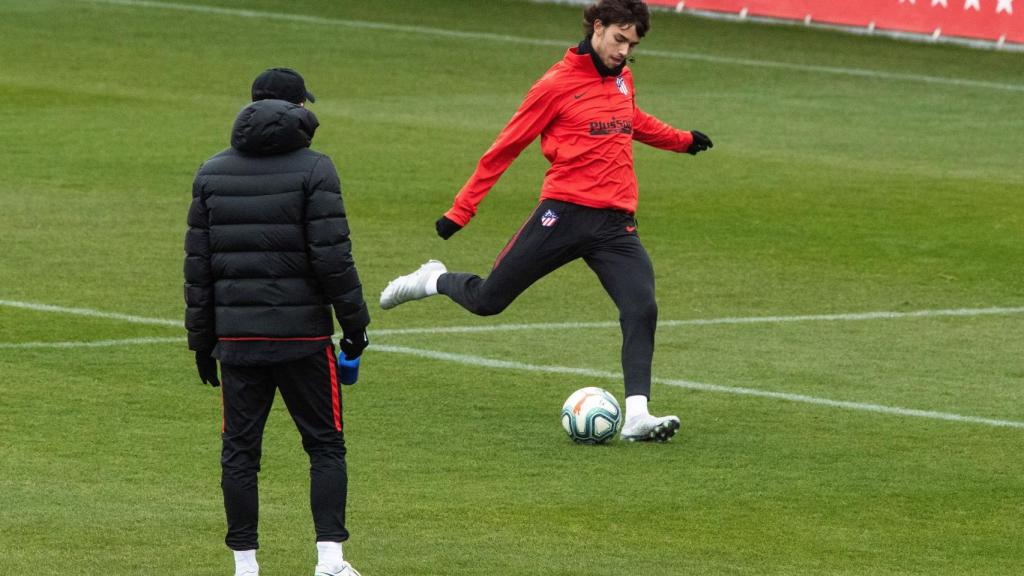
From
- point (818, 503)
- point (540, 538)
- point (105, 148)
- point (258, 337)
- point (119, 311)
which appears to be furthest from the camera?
point (105, 148)

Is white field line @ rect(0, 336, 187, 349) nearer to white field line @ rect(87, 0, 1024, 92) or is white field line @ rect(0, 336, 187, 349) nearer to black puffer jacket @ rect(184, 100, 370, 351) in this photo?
black puffer jacket @ rect(184, 100, 370, 351)

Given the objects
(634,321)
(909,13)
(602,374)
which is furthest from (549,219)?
(909,13)

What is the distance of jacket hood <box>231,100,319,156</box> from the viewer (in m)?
7.47

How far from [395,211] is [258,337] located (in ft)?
32.6

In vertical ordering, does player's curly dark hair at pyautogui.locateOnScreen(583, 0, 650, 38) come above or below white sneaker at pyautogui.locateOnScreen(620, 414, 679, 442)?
above

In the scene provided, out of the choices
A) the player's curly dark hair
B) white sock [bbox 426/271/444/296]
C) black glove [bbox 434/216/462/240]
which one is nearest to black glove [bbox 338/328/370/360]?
black glove [bbox 434/216/462/240]

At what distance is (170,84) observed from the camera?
25016 millimetres

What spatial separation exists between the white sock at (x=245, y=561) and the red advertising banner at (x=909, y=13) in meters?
22.0

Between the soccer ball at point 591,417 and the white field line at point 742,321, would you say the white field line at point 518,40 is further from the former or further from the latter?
the soccer ball at point 591,417

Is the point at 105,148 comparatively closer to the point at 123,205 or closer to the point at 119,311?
the point at 123,205

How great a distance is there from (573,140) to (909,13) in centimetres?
1997

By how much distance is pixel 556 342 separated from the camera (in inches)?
502

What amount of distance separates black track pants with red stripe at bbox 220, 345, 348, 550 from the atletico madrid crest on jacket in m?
2.81

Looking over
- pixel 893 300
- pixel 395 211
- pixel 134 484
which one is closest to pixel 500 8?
pixel 395 211
